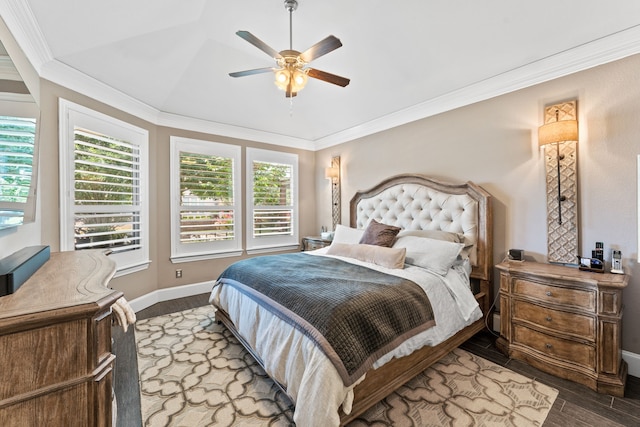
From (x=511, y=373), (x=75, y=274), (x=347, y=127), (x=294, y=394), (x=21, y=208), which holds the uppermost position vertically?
(x=347, y=127)

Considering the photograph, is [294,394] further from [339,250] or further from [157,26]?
[157,26]

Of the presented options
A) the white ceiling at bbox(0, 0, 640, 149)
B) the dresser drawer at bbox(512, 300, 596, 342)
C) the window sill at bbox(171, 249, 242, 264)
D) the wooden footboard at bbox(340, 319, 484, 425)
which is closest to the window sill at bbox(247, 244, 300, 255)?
the window sill at bbox(171, 249, 242, 264)

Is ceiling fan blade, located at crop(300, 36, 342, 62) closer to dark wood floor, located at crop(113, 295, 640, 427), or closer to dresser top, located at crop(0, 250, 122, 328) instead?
dresser top, located at crop(0, 250, 122, 328)

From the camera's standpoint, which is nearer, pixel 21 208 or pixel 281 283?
pixel 21 208

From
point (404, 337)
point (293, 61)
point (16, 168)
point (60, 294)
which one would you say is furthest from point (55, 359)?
point (293, 61)

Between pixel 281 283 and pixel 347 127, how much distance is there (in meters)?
3.14

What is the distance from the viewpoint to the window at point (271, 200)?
4.50 metres

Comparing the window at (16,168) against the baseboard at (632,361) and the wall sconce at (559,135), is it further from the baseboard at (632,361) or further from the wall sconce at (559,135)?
the baseboard at (632,361)

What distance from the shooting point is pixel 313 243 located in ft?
14.8

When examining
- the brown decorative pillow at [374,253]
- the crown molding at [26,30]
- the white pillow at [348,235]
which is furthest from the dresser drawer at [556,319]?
the crown molding at [26,30]

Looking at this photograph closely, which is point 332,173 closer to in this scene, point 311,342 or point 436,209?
point 436,209

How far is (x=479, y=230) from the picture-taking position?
113 inches

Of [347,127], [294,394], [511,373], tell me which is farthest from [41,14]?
[511,373]

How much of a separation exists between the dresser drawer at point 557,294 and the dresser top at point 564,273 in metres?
0.09
